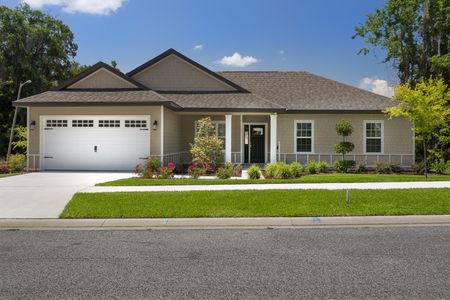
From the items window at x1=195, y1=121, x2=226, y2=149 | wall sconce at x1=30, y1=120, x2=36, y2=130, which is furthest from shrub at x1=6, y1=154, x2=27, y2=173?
window at x1=195, y1=121, x2=226, y2=149

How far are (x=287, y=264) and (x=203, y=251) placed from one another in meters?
1.46

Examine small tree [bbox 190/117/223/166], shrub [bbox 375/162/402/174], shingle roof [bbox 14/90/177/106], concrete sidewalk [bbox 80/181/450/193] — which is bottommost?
concrete sidewalk [bbox 80/181/450/193]

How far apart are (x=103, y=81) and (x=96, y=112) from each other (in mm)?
2231

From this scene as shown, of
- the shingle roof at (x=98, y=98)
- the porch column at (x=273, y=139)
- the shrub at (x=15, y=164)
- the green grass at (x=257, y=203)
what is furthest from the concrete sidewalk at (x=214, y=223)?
the porch column at (x=273, y=139)

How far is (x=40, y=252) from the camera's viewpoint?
22.9ft

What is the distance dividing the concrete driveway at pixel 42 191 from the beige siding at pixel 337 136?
8874 mm

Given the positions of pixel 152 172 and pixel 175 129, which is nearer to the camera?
pixel 152 172

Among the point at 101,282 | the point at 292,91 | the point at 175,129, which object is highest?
the point at 292,91

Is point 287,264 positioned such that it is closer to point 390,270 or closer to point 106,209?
point 390,270

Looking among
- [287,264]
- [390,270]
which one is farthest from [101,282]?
[390,270]

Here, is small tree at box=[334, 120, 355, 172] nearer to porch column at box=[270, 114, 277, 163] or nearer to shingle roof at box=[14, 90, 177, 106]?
porch column at box=[270, 114, 277, 163]

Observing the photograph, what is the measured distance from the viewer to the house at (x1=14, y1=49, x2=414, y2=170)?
2033cm

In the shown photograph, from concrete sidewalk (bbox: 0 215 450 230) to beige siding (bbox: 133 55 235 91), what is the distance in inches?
620

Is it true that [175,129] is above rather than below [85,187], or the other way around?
above
